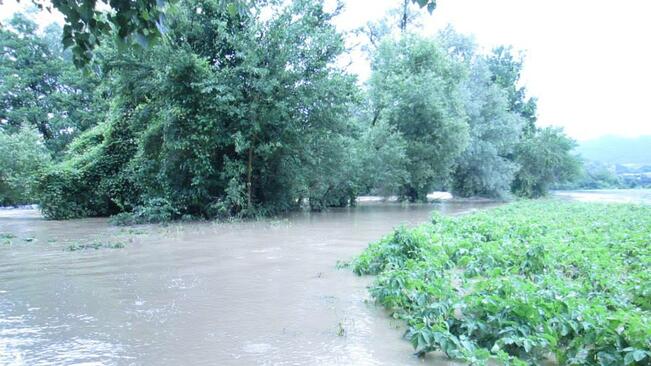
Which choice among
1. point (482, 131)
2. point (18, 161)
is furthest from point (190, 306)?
point (482, 131)

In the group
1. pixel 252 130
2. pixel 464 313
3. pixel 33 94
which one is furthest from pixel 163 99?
pixel 33 94

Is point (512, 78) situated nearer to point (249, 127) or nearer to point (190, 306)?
point (249, 127)

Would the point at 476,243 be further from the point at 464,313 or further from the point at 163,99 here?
the point at 163,99

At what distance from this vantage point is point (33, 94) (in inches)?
1358

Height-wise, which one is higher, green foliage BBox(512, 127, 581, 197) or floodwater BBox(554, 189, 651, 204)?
green foliage BBox(512, 127, 581, 197)

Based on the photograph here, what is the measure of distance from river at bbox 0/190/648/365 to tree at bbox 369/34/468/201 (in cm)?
1537

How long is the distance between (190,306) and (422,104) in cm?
2161

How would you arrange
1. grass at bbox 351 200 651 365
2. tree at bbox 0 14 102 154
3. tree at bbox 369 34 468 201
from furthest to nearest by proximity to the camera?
1. tree at bbox 0 14 102 154
2. tree at bbox 369 34 468 201
3. grass at bbox 351 200 651 365

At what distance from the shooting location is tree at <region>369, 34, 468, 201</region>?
26.1m

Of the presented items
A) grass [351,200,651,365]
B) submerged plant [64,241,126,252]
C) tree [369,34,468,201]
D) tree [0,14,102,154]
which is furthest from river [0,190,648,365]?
tree [0,14,102,154]

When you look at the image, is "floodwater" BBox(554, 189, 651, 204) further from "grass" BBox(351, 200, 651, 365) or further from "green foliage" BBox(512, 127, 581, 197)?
"grass" BBox(351, 200, 651, 365)

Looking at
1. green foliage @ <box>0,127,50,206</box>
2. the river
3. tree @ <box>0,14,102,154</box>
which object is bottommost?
the river

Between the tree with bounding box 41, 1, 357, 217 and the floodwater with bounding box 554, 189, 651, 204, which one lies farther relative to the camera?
the floodwater with bounding box 554, 189, 651, 204

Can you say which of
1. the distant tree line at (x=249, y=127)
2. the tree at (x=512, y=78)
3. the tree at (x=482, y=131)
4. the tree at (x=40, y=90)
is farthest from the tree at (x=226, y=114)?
the tree at (x=512, y=78)
